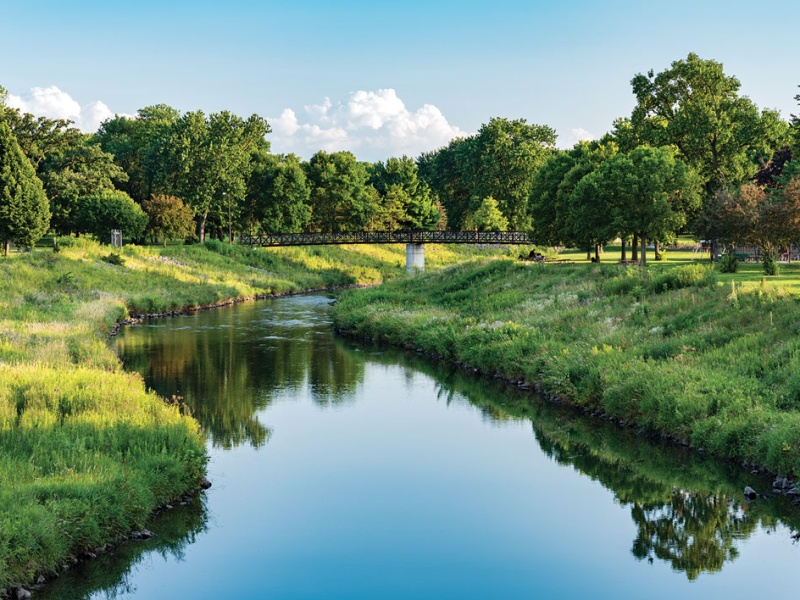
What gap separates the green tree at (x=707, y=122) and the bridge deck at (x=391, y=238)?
26037mm

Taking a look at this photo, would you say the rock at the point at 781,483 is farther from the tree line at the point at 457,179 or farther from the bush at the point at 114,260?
the bush at the point at 114,260

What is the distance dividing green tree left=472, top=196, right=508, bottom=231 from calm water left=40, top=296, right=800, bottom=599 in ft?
256

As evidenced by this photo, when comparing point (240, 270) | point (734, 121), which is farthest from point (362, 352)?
point (240, 270)

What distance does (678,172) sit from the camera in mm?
55250

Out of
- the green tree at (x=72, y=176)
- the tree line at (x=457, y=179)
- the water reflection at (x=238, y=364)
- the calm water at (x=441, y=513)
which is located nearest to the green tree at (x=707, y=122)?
the tree line at (x=457, y=179)

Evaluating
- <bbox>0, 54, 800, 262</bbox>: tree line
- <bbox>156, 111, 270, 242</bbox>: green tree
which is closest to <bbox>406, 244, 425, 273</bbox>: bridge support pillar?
<bbox>0, 54, 800, 262</bbox>: tree line

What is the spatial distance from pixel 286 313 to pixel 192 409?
106ft

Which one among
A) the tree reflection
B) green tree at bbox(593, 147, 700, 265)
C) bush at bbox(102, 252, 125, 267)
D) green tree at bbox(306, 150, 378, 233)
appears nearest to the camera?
the tree reflection

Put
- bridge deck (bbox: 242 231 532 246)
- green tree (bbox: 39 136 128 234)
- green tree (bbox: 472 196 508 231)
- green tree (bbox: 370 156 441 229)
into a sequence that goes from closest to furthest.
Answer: green tree (bbox: 39 136 128 234) < bridge deck (bbox: 242 231 532 246) < green tree (bbox: 472 196 508 231) < green tree (bbox: 370 156 441 229)

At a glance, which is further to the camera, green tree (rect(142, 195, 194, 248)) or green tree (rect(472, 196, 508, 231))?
green tree (rect(472, 196, 508, 231))

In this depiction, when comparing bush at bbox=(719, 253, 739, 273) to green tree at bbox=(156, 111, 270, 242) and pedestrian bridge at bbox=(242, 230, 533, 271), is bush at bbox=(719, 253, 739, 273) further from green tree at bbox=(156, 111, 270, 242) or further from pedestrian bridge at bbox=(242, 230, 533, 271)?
green tree at bbox=(156, 111, 270, 242)

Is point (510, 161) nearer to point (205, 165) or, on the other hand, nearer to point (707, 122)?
point (205, 165)

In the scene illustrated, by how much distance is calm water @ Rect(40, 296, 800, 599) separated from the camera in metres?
17.3

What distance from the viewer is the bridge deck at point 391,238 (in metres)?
92.4
